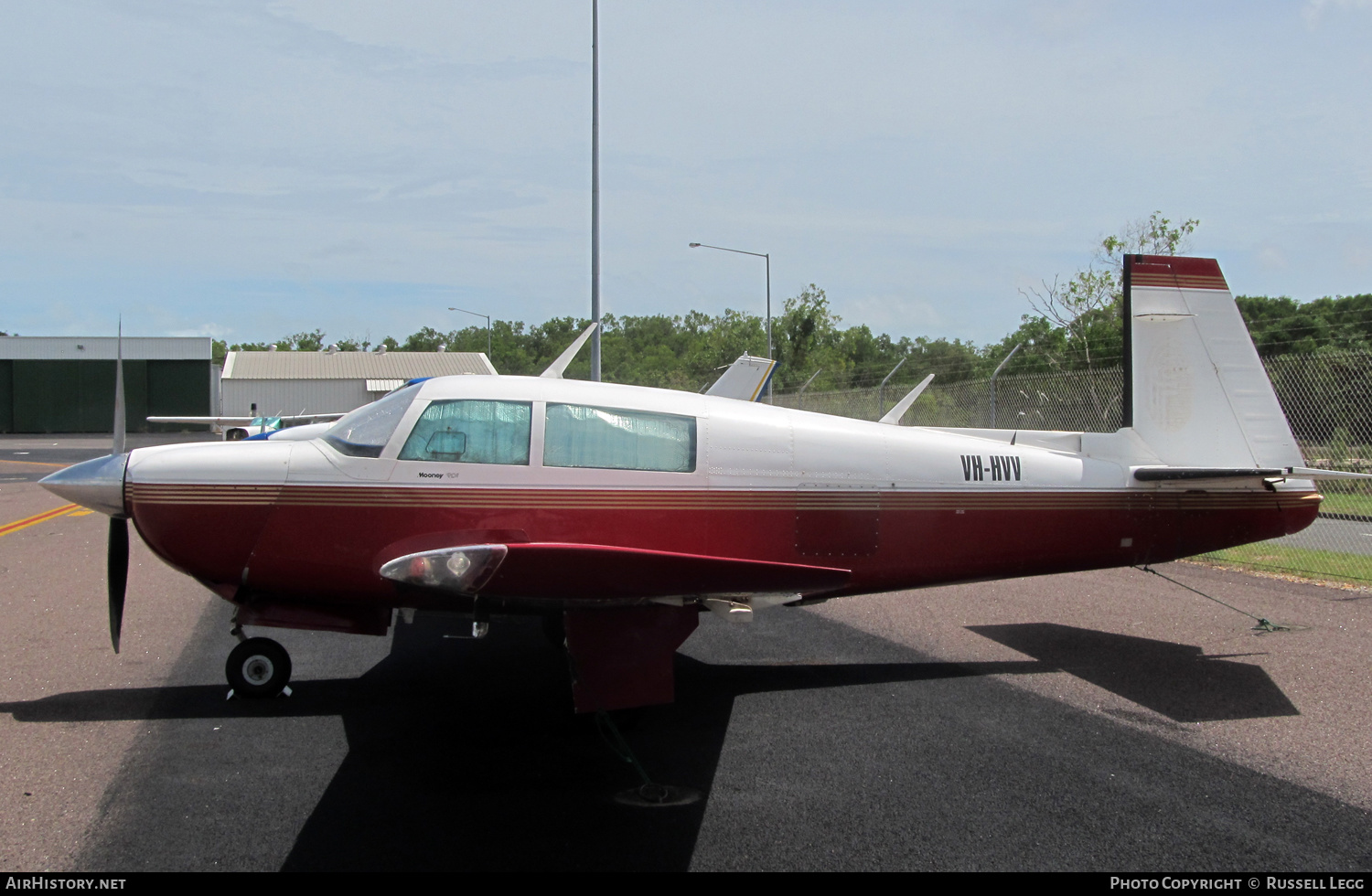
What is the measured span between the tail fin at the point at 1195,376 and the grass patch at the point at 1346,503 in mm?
8581

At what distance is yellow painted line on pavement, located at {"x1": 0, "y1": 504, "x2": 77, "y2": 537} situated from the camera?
1382cm

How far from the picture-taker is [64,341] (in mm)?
60531

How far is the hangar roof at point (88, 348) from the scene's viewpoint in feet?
197

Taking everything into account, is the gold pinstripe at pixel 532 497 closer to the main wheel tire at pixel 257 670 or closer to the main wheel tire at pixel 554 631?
the main wheel tire at pixel 257 670

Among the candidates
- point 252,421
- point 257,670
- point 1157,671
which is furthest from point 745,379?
point 252,421

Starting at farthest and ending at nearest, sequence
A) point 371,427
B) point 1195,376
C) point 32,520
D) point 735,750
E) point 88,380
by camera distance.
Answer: point 88,380 → point 32,520 → point 1195,376 → point 371,427 → point 735,750

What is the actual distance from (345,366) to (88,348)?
18589 millimetres

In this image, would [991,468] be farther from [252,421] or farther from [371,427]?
[252,421]

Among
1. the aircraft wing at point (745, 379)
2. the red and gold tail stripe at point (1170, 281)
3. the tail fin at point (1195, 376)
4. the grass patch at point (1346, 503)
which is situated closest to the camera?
the tail fin at point (1195, 376)

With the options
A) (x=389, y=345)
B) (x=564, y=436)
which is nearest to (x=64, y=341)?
(x=389, y=345)

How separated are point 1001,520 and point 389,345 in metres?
108

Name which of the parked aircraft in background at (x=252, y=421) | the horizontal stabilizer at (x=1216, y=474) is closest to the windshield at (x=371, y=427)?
the horizontal stabilizer at (x=1216, y=474)

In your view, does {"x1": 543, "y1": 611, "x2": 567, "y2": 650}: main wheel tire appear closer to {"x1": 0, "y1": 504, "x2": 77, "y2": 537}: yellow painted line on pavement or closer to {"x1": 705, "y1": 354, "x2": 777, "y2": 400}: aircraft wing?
{"x1": 705, "y1": 354, "x2": 777, "y2": 400}: aircraft wing

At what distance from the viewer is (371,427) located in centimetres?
561
